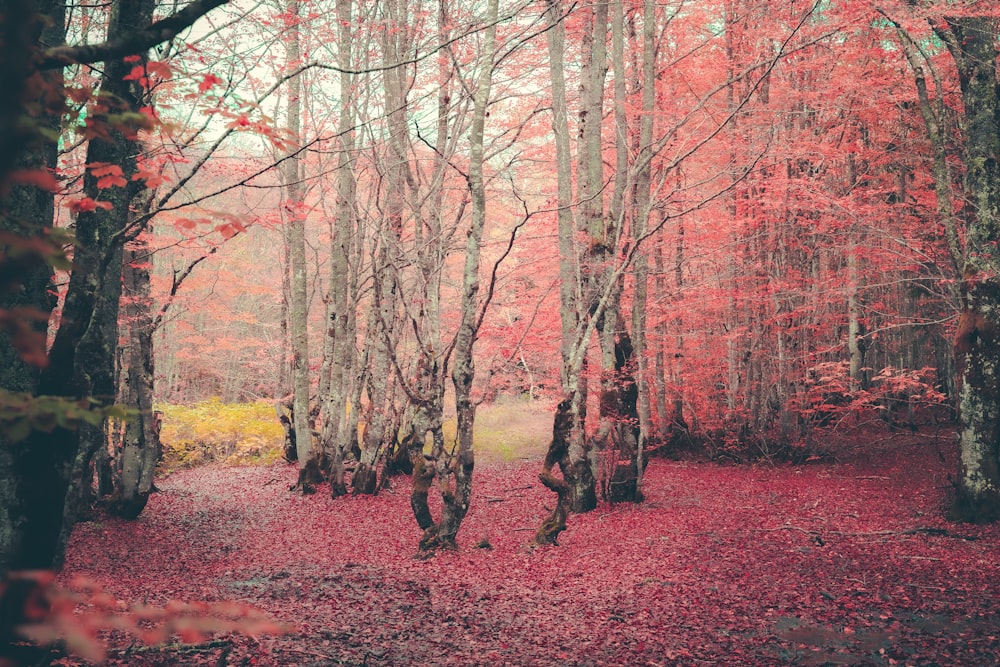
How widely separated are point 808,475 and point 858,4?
9.00 metres

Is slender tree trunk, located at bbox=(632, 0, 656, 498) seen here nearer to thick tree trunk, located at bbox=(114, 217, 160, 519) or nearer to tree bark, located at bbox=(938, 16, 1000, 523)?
tree bark, located at bbox=(938, 16, 1000, 523)

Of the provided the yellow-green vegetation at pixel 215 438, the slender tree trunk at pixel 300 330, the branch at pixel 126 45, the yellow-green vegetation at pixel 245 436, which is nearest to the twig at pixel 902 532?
the branch at pixel 126 45

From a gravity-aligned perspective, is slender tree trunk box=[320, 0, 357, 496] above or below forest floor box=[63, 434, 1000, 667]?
above

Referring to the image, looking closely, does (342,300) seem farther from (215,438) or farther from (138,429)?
(215,438)

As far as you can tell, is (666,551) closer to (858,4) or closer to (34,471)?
(34,471)

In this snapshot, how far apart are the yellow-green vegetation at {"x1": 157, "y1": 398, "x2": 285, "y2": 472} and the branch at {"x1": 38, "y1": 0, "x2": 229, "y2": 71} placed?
16087 millimetres

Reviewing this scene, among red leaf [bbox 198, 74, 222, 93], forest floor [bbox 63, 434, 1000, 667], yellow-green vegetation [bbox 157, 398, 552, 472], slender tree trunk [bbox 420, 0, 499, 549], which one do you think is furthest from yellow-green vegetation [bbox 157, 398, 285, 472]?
red leaf [bbox 198, 74, 222, 93]

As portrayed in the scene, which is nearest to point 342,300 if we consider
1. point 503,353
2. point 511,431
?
point 503,353

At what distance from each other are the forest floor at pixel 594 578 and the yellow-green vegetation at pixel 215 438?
5.85 metres

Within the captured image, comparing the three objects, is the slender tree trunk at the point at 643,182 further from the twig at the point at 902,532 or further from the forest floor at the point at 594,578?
the twig at the point at 902,532

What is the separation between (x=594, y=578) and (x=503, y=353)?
6755 millimetres

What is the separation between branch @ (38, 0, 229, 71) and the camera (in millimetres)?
2391

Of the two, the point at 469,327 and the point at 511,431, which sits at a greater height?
the point at 469,327

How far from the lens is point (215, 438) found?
18.1m
